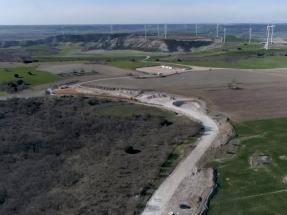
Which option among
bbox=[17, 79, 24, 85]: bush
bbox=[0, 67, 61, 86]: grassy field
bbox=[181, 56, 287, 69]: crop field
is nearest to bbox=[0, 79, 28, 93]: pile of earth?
bbox=[17, 79, 24, 85]: bush

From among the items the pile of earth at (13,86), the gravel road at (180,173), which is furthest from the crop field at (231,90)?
the pile of earth at (13,86)

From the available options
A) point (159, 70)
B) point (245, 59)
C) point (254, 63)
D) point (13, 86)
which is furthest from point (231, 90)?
point (245, 59)

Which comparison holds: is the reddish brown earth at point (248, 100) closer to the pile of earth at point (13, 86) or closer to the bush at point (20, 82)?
the pile of earth at point (13, 86)

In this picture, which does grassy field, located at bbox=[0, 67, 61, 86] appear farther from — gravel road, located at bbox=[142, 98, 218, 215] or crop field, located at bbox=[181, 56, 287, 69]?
crop field, located at bbox=[181, 56, 287, 69]

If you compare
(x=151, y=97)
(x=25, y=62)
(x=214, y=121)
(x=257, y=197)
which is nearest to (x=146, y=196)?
(x=257, y=197)

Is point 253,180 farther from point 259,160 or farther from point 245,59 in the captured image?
Result: point 245,59

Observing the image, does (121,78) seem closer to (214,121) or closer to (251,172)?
(214,121)
